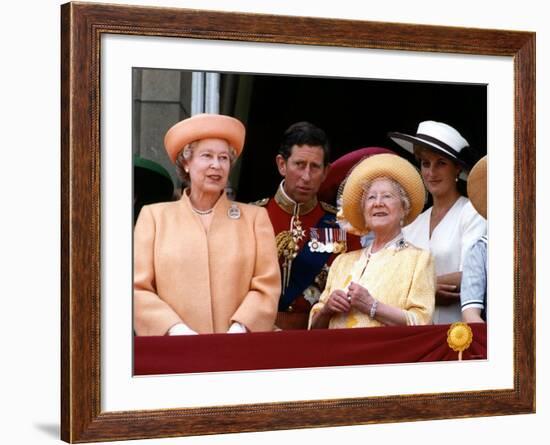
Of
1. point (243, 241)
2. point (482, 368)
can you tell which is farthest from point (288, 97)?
point (482, 368)

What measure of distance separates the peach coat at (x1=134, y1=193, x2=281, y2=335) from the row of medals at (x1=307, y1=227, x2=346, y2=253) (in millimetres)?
164

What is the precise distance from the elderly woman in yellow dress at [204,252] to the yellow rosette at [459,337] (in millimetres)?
716

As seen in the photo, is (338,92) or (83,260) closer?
(83,260)

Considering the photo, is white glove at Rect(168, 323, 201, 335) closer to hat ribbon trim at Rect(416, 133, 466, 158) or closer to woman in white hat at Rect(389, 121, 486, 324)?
woman in white hat at Rect(389, 121, 486, 324)

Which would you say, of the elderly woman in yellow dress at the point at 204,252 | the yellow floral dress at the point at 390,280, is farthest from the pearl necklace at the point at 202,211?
the yellow floral dress at the point at 390,280

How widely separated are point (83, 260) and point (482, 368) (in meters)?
1.61

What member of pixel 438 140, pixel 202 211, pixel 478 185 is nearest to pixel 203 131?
pixel 202 211

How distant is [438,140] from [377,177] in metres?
0.29

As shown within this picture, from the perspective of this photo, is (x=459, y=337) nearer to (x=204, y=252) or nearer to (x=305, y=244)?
(x=305, y=244)

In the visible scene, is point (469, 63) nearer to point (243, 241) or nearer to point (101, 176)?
point (243, 241)

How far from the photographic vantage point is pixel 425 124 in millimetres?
5277

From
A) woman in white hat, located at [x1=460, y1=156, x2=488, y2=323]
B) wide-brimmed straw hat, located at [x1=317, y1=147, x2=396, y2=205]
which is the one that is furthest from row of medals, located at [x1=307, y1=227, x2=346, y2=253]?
woman in white hat, located at [x1=460, y1=156, x2=488, y2=323]

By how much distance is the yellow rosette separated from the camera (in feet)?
17.6

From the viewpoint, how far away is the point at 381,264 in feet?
17.1
